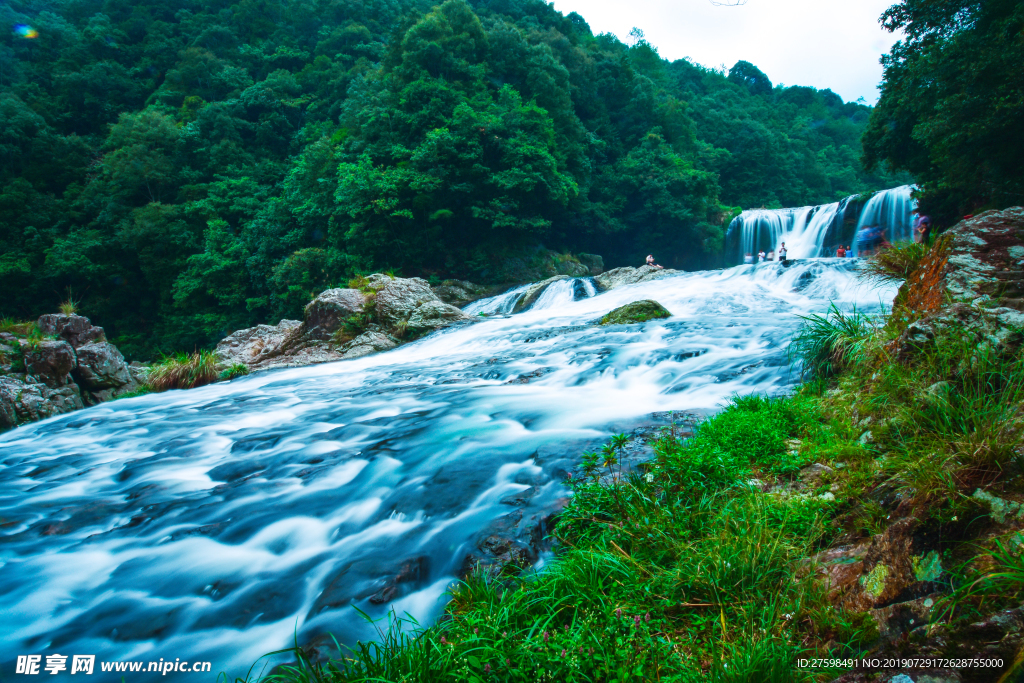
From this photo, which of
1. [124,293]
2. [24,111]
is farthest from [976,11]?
[24,111]

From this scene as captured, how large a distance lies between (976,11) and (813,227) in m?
15.4

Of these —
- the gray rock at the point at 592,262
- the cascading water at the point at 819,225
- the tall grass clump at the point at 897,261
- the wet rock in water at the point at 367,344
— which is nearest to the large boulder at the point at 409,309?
the wet rock in water at the point at 367,344

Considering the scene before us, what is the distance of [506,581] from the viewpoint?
8.30ft

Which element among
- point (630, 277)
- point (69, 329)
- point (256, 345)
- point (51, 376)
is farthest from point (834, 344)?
point (256, 345)

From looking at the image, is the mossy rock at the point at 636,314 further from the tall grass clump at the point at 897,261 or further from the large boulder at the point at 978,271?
the large boulder at the point at 978,271

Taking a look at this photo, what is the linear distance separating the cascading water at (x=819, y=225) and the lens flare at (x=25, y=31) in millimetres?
53983

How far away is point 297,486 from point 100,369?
9.78 metres

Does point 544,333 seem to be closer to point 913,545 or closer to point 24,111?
point 913,545

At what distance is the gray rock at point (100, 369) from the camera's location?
10469mm

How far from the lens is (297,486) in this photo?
13.6 feet

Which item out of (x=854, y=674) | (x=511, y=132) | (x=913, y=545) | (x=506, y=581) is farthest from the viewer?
(x=511, y=132)

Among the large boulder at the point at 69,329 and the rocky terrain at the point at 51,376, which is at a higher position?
the large boulder at the point at 69,329

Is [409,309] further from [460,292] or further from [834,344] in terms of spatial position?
[834,344]

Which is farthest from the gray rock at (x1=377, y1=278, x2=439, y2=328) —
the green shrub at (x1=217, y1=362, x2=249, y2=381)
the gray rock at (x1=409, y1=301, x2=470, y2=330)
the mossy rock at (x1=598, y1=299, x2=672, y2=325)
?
the mossy rock at (x1=598, y1=299, x2=672, y2=325)
